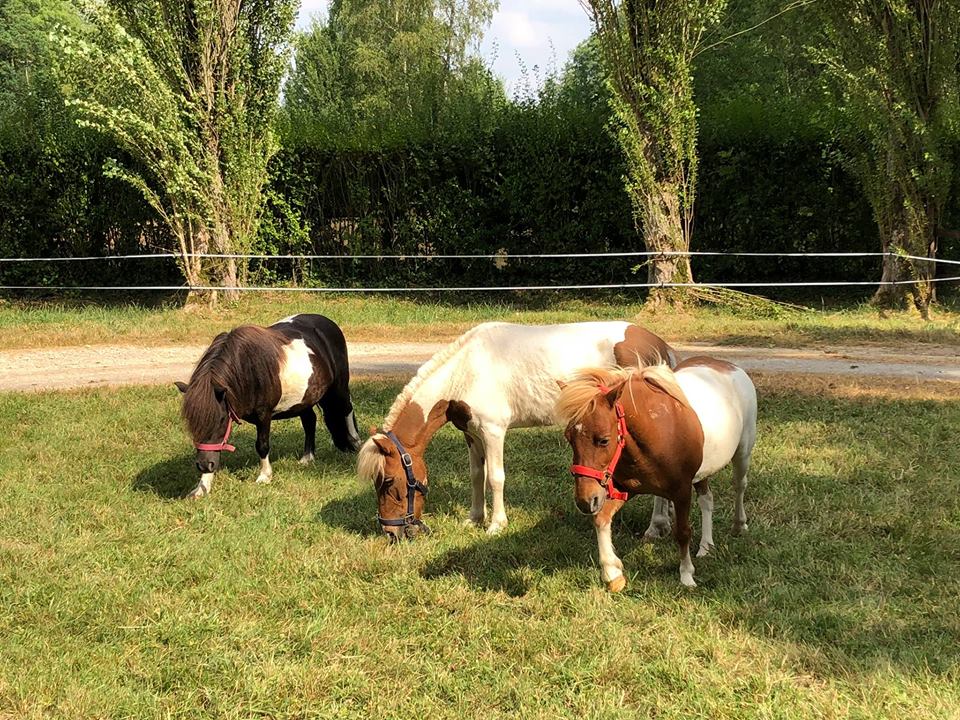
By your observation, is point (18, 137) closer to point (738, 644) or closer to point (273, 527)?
point (273, 527)

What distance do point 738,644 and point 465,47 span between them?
43.4 meters

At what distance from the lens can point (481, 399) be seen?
18.7ft

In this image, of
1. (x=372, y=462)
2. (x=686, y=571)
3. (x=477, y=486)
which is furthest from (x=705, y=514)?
(x=372, y=462)

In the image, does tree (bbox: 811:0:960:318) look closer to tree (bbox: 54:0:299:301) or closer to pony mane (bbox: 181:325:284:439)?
tree (bbox: 54:0:299:301)

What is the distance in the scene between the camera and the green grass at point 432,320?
44.9 ft

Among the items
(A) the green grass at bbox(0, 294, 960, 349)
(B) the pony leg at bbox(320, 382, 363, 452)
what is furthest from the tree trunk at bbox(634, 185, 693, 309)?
(B) the pony leg at bbox(320, 382, 363, 452)

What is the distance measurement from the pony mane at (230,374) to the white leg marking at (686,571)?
3.79 metres

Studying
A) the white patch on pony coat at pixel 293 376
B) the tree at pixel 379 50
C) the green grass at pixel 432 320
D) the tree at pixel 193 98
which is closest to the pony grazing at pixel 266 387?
the white patch on pony coat at pixel 293 376

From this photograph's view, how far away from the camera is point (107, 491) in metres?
6.64

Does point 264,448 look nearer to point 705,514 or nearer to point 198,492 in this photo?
point 198,492

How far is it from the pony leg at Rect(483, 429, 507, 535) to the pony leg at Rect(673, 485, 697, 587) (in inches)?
56.6

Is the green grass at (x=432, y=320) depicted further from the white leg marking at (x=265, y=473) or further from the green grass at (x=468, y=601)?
the white leg marking at (x=265, y=473)

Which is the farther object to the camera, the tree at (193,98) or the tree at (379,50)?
the tree at (379,50)

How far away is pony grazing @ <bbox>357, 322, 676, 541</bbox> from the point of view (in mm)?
5496
